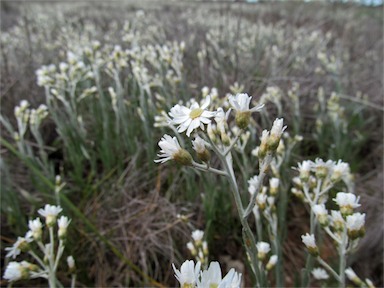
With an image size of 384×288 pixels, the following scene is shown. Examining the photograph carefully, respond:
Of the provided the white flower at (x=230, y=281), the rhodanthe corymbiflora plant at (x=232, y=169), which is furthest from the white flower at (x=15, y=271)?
the white flower at (x=230, y=281)

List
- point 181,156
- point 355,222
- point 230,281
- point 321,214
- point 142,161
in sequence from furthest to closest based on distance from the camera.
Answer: point 142,161
point 321,214
point 355,222
point 181,156
point 230,281

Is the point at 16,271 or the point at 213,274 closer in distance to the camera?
the point at 213,274

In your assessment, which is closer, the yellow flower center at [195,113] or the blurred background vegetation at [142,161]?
the yellow flower center at [195,113]

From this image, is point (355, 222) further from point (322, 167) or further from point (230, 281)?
point (230, 281)

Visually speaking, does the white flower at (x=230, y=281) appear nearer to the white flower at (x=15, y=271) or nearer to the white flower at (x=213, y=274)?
the white flower at (x=213, y=274)

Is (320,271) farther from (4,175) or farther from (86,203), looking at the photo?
(4,175)

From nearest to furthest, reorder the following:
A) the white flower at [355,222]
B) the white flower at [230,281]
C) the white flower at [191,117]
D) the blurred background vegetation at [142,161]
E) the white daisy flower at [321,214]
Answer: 1. the white flower at [230,281]
2. the white flower at [191,117]
3. the white flower at [355,222]
4. the white daisy flower at [321,214]
5. the blurred background vegetation at [142,161]

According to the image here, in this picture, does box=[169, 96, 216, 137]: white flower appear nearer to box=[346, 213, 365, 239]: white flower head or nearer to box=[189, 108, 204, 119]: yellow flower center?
box=[189, 108, 204, 119]: yellow flower center

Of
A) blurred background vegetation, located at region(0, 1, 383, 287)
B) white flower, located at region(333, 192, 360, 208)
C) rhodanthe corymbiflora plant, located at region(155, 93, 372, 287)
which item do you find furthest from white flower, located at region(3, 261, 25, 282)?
white flower, located at region(333, 192, 360, 208)

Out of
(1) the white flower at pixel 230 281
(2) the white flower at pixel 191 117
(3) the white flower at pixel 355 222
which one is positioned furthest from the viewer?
(3) the white flower at pixel 355 222

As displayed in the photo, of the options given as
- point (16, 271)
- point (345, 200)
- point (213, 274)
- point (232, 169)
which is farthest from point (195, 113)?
point (16, 271)
